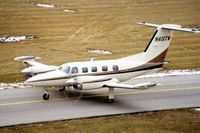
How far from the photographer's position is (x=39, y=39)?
41719mm

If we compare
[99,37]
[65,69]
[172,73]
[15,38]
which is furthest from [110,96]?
[15,38]

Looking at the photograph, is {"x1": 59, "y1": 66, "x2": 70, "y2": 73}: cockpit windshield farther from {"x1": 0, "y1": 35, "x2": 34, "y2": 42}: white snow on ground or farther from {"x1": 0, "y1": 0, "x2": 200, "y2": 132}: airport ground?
{"x1": 0, "y1": 35, "x2": 34, "y2": 42}: white snow on ground

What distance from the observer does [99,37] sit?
42.7 meters

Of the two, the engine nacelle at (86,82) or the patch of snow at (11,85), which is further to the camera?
the patch of snow at (11,85)

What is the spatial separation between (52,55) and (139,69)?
449 inches

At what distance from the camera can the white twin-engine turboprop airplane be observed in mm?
24109

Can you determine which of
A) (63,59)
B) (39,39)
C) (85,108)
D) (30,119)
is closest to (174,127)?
(85,108)

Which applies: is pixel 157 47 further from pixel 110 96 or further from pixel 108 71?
pixel 110 96

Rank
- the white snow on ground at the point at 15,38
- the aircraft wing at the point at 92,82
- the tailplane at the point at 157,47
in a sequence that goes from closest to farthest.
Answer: the aircraft wing at the point at 92,82, the tailplane at the point at 157,47, the white snow on ground at the point at 15,38

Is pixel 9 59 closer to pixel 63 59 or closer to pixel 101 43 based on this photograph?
pixel 63 59

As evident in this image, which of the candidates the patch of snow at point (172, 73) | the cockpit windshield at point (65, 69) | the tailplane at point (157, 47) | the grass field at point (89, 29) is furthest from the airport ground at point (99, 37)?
the tailplane at point (157, 47)

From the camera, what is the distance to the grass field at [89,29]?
3600 cm

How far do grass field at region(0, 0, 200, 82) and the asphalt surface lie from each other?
14.8 feet

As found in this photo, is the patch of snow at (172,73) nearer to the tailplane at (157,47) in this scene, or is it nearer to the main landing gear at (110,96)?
the tailplane at (157,47)
